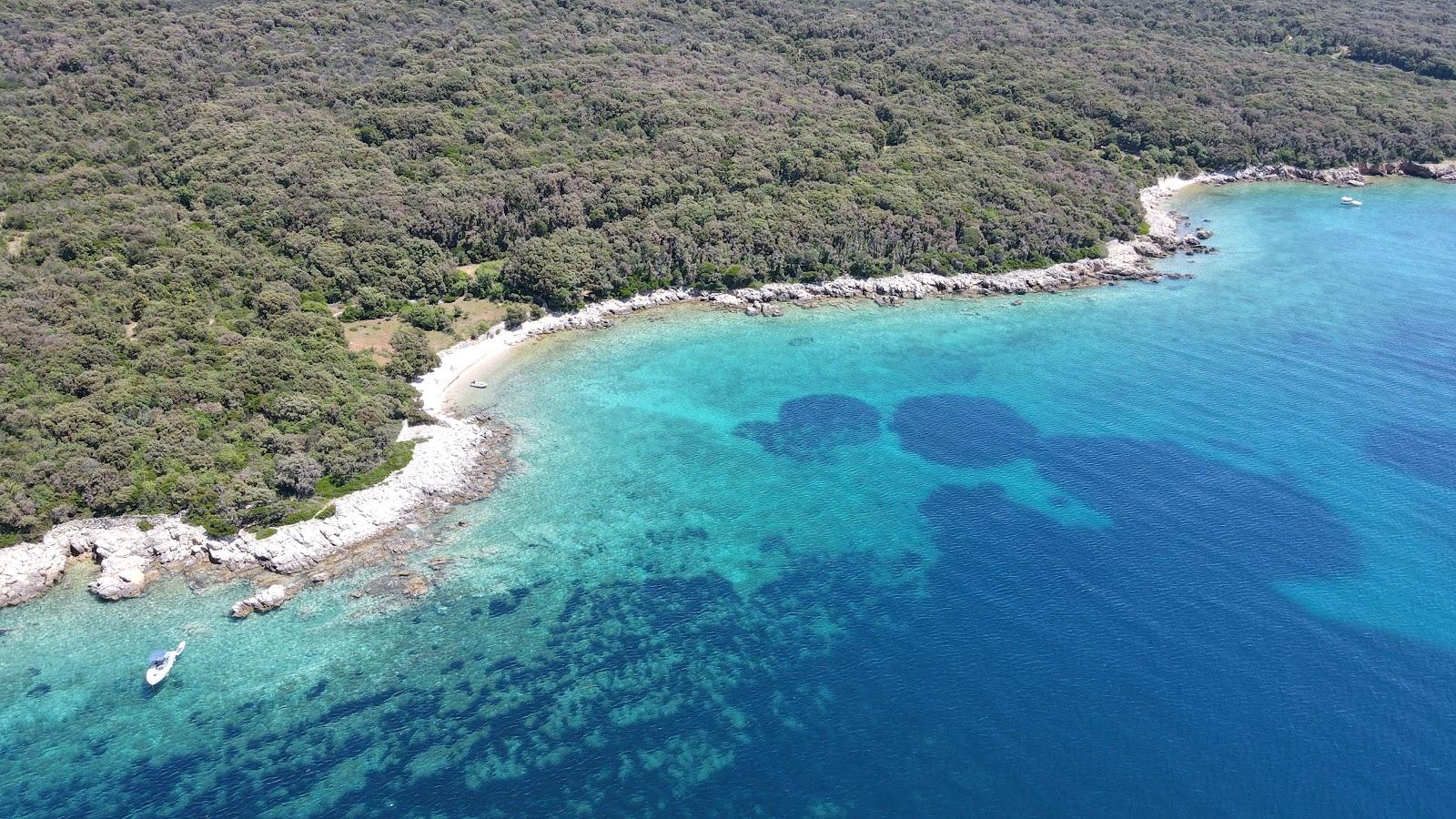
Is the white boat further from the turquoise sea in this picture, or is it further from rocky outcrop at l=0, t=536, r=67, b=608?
rocky outcrop at l=0, t=536, r=67, b=608

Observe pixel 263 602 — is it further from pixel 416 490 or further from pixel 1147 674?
pixel 1147 674

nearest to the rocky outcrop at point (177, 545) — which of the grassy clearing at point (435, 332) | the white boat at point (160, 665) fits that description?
the white boat at point (160, 665)

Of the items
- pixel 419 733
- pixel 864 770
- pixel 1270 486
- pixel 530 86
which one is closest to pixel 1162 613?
pixel 1270 486

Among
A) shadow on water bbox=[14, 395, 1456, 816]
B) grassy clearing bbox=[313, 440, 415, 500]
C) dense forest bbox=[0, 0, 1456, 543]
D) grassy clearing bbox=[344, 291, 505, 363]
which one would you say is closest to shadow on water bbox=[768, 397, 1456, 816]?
shadow on water bbox=[14, 395, 1456, 816]

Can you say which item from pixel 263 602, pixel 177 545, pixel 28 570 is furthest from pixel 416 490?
pixel 28 570

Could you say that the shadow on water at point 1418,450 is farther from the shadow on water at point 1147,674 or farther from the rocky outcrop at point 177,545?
the rocky outcrop at point 177,545

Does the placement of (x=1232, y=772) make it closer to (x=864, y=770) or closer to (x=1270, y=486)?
(x=864, y=770)
